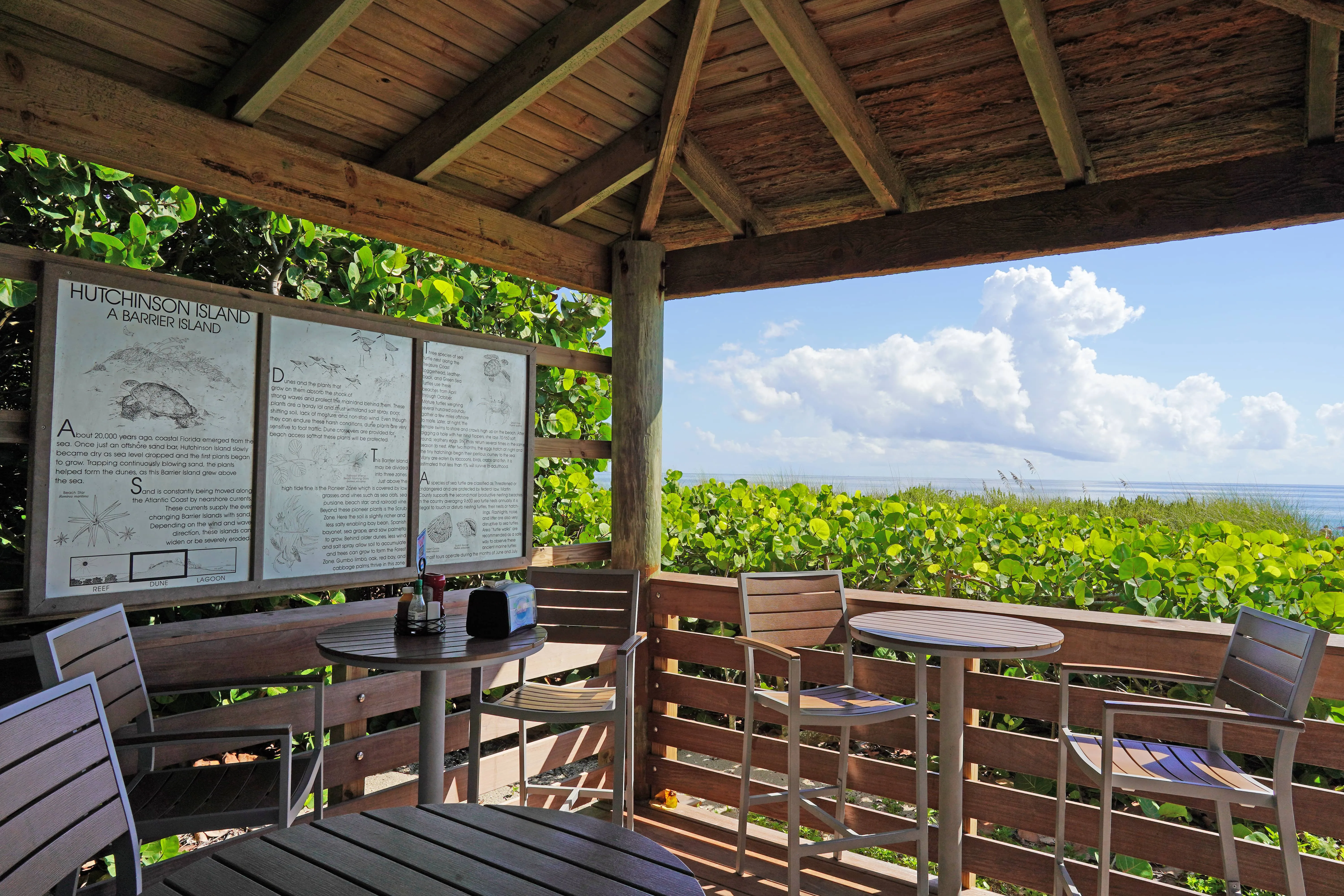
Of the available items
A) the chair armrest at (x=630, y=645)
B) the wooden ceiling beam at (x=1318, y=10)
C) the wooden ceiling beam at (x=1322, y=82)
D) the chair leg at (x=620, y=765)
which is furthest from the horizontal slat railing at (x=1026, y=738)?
the wooden ceiling beam at (x=1318, y=10)

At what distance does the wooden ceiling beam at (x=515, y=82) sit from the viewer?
2.58 metres

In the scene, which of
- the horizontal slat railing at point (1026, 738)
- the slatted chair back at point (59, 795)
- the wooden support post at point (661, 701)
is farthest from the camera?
the wooden support post at point (661, 701)

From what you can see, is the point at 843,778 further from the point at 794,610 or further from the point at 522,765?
the point at 522,765

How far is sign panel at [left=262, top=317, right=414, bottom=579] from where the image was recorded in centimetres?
282

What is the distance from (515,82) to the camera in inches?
110

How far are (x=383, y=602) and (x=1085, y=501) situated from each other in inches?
192

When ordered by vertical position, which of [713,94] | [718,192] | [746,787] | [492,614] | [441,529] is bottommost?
[746,787]

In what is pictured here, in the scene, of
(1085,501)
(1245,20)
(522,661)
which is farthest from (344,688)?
(1085,501)

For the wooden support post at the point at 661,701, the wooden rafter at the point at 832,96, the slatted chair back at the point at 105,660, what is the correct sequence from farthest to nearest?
the wooden support post at the point at 661,701
the wooden rafter at the point at 832,96
the slatted chair back at the point at 105,660

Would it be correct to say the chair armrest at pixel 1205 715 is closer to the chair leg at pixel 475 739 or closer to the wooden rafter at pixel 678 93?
the chair leg at pixel 475 739

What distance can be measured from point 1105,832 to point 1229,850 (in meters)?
0.39

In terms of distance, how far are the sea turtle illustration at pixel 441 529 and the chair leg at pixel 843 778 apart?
1.83 m

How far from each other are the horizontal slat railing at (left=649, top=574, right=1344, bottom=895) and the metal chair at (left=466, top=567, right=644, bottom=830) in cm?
40

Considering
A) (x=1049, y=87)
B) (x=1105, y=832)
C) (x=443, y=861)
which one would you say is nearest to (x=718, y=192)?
(x=1049, y=87)
